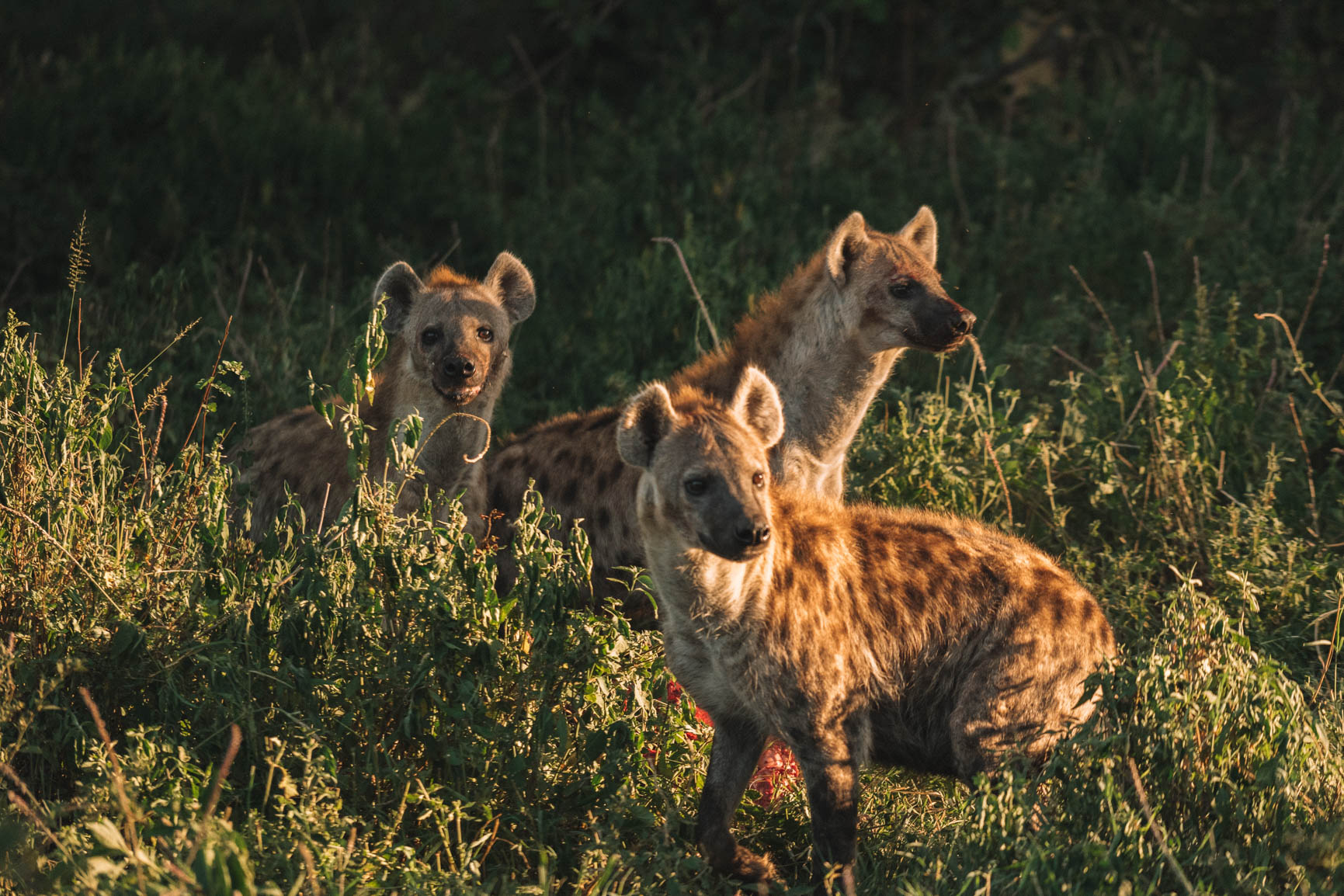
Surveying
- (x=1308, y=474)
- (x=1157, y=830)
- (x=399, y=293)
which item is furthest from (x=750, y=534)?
(x=1308, y=474)

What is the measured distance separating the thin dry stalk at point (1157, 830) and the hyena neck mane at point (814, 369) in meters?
1.88

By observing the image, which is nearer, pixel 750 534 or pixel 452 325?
pixel 750 534

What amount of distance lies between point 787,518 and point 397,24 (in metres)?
7.69

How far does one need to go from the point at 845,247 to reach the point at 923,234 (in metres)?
0.49

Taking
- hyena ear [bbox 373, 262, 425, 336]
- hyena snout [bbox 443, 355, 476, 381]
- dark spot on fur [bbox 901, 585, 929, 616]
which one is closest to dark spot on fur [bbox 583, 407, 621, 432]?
hyena snout [bbox 443, 355, 476, 381]

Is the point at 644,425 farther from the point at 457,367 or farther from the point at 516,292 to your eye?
the point at 516,292

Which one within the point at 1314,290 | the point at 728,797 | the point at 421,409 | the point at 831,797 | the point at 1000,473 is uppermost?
the point at 1314,290

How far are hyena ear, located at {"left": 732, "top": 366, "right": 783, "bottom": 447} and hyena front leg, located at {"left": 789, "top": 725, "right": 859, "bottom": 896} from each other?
2.43 ft

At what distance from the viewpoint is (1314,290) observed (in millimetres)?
5539

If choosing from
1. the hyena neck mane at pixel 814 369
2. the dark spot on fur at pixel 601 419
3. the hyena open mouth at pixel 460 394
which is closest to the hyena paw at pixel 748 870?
the hyena neck mane at pixel 814 369

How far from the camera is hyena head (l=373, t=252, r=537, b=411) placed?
4.60m

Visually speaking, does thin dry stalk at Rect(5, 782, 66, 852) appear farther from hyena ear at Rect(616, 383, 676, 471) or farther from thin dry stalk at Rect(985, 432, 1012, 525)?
thin dry stalk at Rect(985, 432, 1012, 525)

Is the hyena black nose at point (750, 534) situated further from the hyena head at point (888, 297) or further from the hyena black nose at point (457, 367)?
the hyena head at point (888, 297)

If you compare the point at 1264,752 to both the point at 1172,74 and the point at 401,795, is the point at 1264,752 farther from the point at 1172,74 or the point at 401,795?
the point at 1172,74
